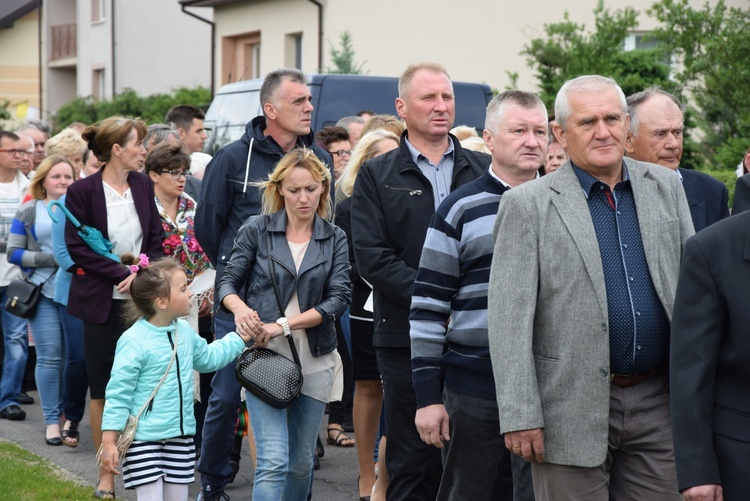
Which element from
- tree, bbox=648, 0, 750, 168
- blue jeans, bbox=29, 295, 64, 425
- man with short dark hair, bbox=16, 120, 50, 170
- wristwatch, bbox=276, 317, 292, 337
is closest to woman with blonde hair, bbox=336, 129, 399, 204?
wristwatch, bbox=276, 317, 292, 337

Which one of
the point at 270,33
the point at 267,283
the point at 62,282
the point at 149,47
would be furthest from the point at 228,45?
the point at 267,283

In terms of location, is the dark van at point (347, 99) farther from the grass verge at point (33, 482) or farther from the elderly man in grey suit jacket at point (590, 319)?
the elderly man in grey suit jacket at point (590, 319)

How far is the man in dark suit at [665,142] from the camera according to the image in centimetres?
583

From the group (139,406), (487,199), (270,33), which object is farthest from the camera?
(270,33)

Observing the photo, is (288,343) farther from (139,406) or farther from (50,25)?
(50,25)

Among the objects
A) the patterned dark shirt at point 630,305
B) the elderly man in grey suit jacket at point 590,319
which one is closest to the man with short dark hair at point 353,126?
the elderly man in grey suit jacket at point 590,319

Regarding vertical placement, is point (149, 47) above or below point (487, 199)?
above

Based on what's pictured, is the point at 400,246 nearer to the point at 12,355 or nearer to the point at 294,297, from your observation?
the point at 294,297

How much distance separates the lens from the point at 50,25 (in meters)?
47.2

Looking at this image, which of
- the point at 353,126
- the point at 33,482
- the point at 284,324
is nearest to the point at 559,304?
the point at 284,324

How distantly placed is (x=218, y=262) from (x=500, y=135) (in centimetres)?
254

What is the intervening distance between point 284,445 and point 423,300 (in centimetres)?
139

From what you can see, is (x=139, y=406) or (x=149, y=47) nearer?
(x=139, y=406)

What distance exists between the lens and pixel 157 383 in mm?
5922
